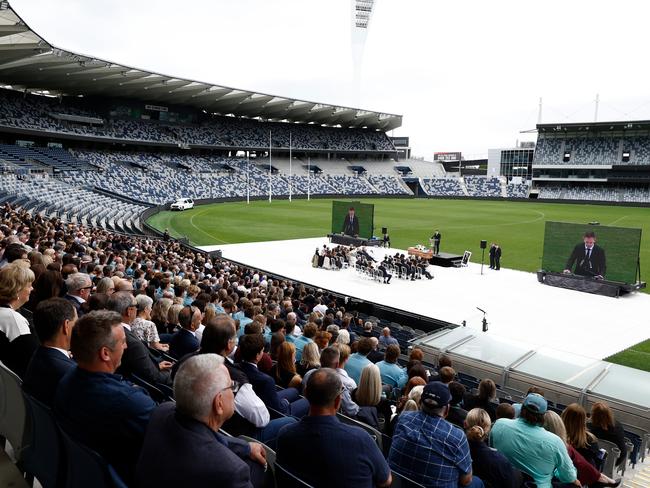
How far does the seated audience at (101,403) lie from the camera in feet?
9.99

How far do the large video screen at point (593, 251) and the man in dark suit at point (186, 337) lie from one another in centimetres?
2051

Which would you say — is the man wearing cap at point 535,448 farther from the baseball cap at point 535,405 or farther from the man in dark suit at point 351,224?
the man in dark suit at point 351,224

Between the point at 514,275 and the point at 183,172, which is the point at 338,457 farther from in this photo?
the point at 183,172

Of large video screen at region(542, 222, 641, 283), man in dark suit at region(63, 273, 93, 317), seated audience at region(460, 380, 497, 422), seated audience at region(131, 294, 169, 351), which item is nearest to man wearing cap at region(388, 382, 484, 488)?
seated audience at region(460, 380, 497, 422)

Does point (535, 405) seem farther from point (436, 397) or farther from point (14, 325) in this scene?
point (14, 325)

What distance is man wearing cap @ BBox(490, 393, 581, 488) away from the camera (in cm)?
447

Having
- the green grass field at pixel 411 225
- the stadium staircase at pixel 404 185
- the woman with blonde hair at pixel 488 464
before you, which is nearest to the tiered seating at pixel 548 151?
the stadium staircase at pixel 404 185

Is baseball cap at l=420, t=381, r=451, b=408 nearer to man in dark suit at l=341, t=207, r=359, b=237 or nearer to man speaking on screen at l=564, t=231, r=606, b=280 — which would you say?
man speaking on screen at l=564, t=231, r=606, b=280

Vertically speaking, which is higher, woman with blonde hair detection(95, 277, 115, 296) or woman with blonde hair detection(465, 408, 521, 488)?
woman with blonde hair detection(95, 277, 115, 296)

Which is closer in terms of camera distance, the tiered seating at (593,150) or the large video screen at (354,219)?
the large video screen at (354,219)

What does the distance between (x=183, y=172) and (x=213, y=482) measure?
7288 cm

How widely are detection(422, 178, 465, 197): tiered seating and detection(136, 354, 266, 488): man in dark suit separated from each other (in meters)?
93.2

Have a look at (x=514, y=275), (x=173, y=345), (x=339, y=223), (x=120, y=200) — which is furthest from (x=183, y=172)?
(x=173, y=345)

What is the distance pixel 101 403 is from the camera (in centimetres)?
307
